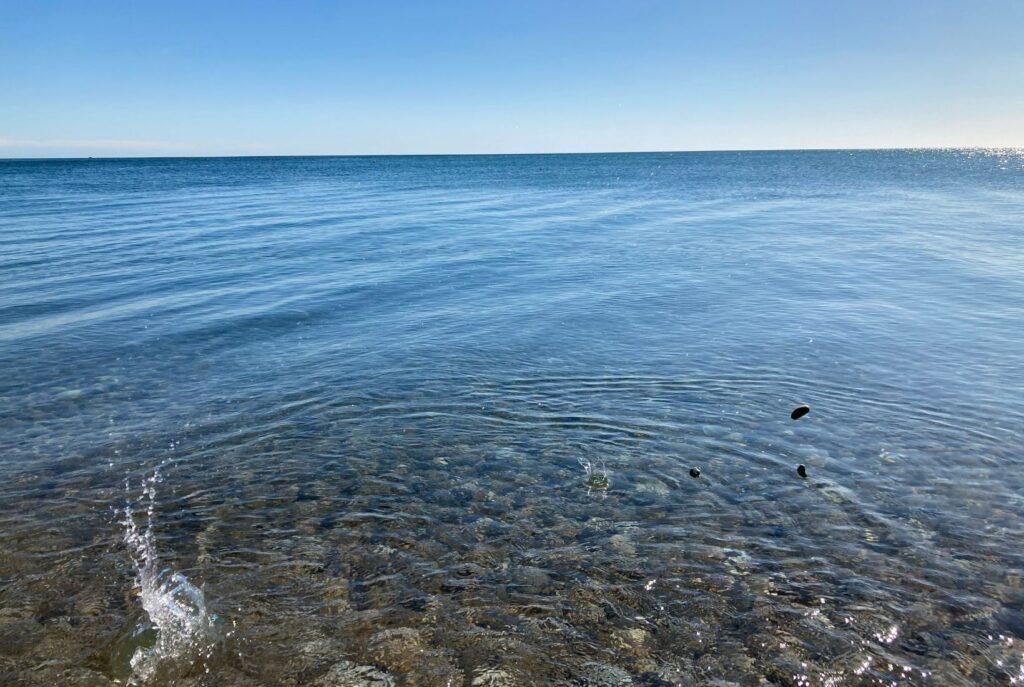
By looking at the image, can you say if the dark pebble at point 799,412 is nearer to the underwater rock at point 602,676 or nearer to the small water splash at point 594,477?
the small water splash at point 594,477

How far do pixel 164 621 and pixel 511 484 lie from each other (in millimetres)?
4248

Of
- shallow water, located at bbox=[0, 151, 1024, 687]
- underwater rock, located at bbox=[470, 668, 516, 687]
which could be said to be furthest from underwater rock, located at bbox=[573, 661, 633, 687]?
underwater rock, located at bbox=[470, 668, 516, 687]

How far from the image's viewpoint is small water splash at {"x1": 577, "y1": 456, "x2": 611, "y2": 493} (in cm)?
841

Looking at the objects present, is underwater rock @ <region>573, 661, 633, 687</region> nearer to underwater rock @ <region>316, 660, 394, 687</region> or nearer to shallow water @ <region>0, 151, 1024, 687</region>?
shallow water @ <region>0, 151, 1024, 687</region>

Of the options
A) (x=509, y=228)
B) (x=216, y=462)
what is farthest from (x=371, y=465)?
(x=509, y=228)

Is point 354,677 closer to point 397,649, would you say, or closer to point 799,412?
point 397,649

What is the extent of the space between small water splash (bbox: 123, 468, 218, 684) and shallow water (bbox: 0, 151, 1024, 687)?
32mm

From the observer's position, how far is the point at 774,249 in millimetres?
29578

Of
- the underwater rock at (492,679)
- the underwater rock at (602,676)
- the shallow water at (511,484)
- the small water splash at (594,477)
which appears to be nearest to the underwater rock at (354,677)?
the shallow water at (511,484)

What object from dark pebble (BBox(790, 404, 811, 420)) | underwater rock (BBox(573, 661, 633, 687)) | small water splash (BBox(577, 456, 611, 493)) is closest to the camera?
underwater rock (BBox(573, 661, 633, 687))

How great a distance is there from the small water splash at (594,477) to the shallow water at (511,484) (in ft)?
0.24

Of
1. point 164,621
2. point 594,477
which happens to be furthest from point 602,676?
point 164,621

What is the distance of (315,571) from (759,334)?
1232 centimetres

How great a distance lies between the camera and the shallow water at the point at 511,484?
5.64m
